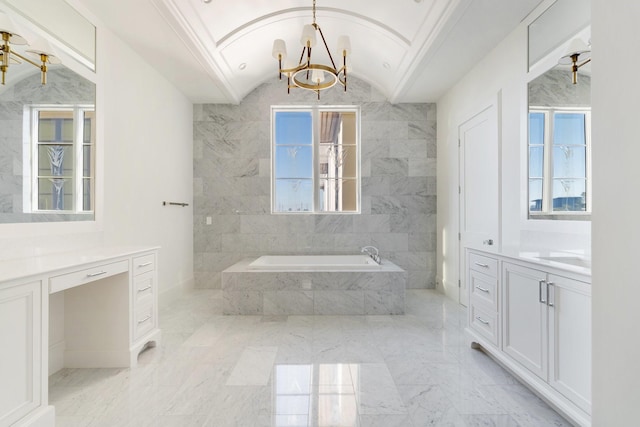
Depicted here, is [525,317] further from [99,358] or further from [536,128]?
[99,358]

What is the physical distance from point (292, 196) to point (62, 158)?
115 inches

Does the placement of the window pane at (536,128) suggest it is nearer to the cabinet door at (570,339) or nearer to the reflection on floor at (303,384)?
the cabinet door at (570,339)

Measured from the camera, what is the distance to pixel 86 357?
225cm

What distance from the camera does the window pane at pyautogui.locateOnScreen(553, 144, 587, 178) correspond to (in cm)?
209

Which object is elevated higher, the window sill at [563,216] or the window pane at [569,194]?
the window pane at [569,194]

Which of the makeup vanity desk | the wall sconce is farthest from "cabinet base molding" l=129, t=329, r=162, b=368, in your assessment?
the wall sconce

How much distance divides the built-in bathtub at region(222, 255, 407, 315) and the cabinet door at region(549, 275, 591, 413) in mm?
1805

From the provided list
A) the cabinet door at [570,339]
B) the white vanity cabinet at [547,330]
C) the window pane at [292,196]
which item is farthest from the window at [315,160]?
the cabinet door at [570,339]

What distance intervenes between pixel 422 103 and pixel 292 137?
197 cm

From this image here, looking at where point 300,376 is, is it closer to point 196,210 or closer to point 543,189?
point 543,189

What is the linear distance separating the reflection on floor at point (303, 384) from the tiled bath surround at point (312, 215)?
5.72 feet

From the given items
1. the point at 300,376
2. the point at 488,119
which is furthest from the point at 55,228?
the point at 488,119

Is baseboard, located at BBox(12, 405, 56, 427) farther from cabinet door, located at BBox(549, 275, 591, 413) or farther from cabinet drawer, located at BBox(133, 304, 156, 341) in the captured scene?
cabinet door, located at BBox(549, 275, 591, 413)

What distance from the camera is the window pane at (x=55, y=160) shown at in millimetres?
2145
